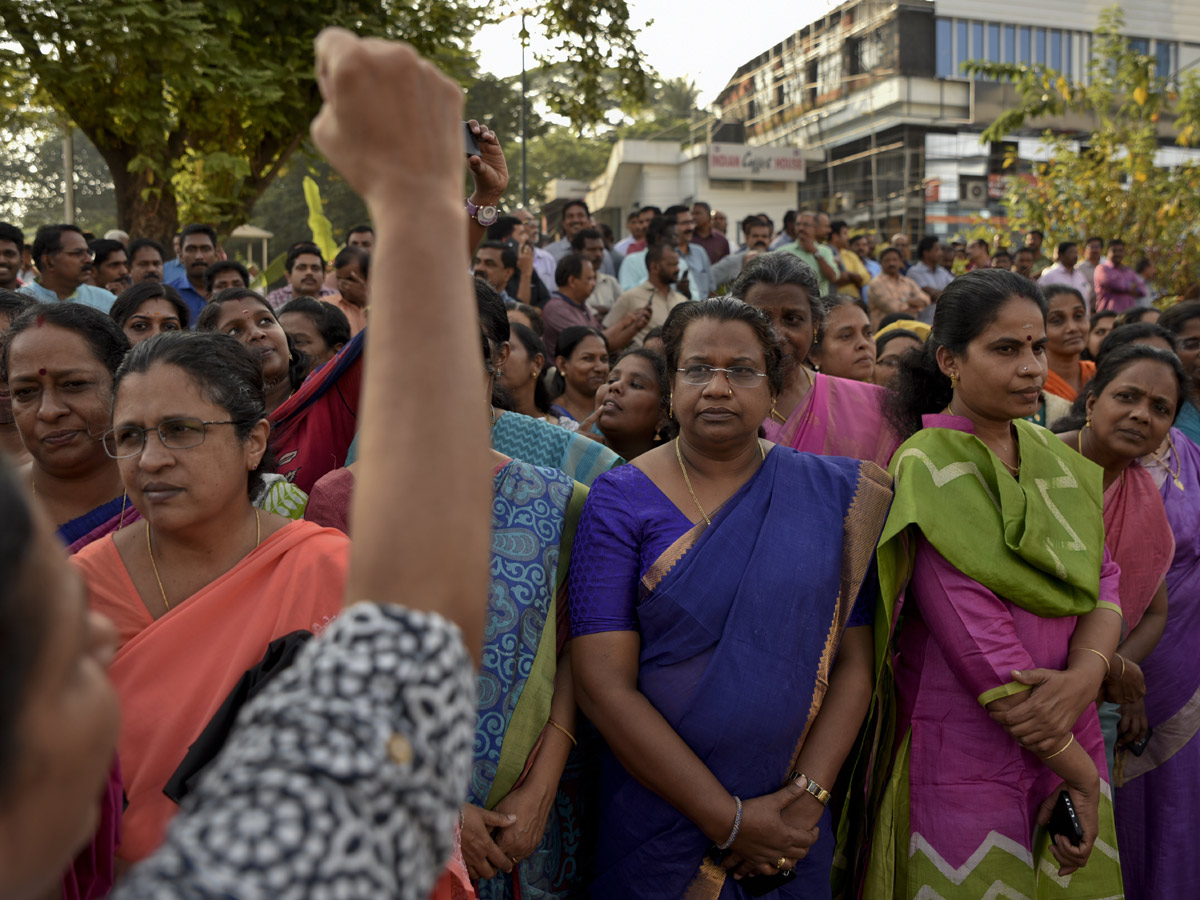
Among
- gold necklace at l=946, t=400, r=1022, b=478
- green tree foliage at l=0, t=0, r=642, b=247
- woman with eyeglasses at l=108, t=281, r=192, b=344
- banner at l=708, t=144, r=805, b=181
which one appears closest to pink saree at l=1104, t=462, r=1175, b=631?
gold necklace at l=946, t=400, r=1022, b=478

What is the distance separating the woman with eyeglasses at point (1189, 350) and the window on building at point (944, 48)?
36.6 metres

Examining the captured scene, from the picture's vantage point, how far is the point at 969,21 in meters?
39.2

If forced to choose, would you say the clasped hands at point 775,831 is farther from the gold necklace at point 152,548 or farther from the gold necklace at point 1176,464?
the gold necklace at point 1176,464

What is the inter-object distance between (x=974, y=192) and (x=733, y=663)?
3312cm

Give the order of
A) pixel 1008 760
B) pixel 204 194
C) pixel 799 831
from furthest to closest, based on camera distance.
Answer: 1. pixel 204 194
2. pixel 1008 760
3. pixel 799 831

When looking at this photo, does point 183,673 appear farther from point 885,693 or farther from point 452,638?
point 885,693

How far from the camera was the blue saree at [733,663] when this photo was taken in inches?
103

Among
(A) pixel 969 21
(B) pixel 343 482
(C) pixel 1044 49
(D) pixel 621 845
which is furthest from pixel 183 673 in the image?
(C) pixel 1044 49

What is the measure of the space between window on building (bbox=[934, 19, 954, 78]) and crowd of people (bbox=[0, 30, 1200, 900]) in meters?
38.2

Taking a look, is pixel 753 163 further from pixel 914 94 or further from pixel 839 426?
pixel 839 426

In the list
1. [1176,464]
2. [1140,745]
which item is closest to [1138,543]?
[1176,464]

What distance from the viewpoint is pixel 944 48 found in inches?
1502

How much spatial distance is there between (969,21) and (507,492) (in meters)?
42.9

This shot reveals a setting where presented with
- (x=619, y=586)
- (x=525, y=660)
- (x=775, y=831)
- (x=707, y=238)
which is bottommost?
(x=775, y=831)
